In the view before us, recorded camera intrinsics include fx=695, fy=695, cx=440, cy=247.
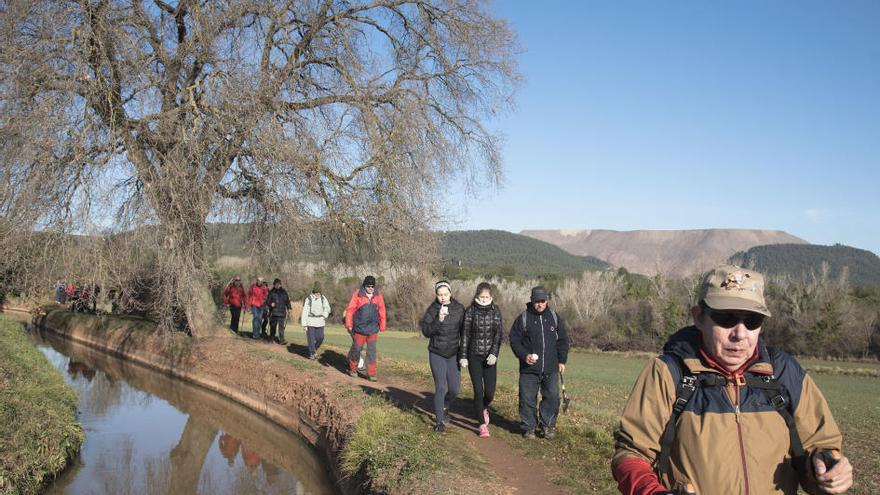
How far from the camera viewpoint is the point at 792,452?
9.98 feet

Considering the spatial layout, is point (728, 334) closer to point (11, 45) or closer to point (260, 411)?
point (260, 411)

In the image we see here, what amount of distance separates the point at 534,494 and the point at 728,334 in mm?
4788

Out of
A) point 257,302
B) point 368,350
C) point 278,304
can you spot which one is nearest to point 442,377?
point 368,350

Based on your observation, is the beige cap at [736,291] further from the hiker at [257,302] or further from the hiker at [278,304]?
the hiker at [257,302]

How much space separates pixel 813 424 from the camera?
3059 mm

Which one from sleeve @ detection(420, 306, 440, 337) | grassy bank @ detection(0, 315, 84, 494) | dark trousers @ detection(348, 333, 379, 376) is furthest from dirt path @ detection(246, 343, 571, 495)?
grassy bank @ detection(0, 315, 84, 494)

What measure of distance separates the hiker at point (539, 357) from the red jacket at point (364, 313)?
5.06 m

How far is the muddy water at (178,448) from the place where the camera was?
34.5ft

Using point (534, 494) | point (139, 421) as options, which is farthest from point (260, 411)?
point (534, 494)

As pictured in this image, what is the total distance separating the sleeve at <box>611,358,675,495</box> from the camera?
3031mm

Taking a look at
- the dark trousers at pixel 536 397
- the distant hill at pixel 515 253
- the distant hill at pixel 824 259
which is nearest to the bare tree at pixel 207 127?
the dark trousers at pixel 536 397

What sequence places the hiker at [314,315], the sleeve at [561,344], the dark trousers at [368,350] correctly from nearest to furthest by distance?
the sleeve at [561,344] → the dark trousers at [368,350] → the hiker at [314,315]

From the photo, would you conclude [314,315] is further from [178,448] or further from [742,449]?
[742,449]

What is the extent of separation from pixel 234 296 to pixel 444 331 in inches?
565
